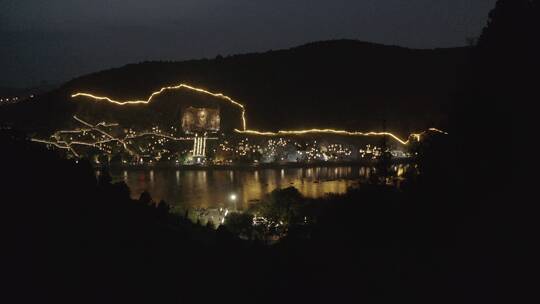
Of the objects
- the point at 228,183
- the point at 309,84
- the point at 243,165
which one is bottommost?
the point at 228,183

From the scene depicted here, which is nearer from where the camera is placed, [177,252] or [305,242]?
[177,252]

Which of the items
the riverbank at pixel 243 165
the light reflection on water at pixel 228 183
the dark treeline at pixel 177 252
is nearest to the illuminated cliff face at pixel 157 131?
the riverbank at pixel 243 165

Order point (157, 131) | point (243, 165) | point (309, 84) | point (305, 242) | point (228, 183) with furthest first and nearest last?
1. point (309, 84)
2. point (157, 131)
3. point (243, 165)
4. point (228, 183)
5. point (305, 242)

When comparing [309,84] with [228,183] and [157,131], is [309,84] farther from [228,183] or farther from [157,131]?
[228,183]

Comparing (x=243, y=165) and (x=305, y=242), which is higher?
(x=243, y=165)

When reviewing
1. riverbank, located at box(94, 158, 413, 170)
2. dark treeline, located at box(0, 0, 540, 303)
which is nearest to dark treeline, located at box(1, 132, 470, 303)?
dark treeline, located at box(0, 0, 540, 303)

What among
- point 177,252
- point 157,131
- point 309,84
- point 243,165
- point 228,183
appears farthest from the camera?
point 309,84

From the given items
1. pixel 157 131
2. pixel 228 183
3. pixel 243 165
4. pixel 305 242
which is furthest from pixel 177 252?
pixel 157 131

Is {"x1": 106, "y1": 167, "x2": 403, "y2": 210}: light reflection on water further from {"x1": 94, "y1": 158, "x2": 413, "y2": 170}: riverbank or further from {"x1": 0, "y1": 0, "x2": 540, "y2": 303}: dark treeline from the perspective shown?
{"x1": 0, "y1": 0, "x2": 540, "y2": 303}: dark treeline
